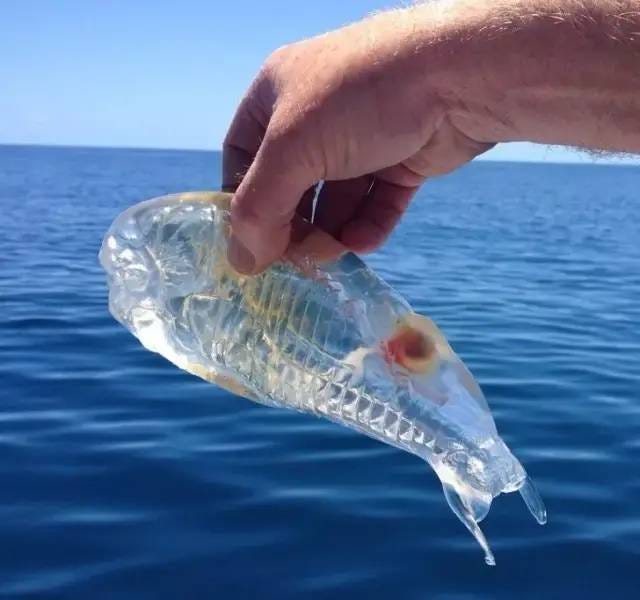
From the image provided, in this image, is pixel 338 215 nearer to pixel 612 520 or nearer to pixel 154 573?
pixel 154 573

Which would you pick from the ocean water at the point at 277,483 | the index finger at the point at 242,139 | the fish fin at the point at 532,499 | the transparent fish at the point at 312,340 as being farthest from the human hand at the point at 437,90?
the ocean water at the point at 277,483

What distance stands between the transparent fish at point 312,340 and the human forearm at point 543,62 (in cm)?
58

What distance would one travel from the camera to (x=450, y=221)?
28406 mm

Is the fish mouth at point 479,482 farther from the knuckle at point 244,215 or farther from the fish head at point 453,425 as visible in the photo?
the knuckle at point 244,215

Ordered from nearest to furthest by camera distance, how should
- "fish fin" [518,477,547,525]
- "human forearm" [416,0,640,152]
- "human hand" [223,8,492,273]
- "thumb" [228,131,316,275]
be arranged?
"human forearm" [416,0,640,152]
"human hand" [223,8,492,273]
"thumb" [228,131,316,275]
"fish fin" [518,477,547,525]

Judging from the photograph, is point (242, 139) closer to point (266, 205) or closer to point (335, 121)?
point (266, 205)

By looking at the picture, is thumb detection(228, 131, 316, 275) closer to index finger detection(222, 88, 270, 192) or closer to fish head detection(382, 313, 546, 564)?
index finger detection(222, 88, 270, 192)

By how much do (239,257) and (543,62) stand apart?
2.69ft

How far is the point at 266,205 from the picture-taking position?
6.24 feet

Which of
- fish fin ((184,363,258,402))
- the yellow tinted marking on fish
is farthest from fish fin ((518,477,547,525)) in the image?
fish fin ((184,363,258,402))

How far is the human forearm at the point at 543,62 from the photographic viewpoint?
5.17 ft

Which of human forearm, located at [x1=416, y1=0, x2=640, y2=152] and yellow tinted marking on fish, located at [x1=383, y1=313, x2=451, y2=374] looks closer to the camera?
human forearm, located at [x1=416, y1=0, x2=640, y2=152]

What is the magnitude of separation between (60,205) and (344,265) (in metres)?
28.4

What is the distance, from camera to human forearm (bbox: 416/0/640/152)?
1577 mm
